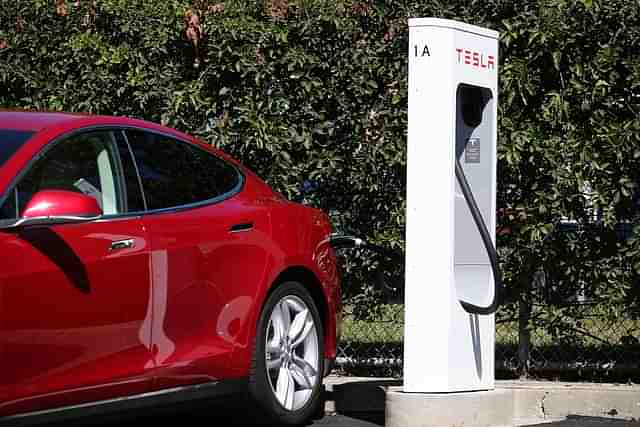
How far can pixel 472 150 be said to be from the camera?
8203 millimetres

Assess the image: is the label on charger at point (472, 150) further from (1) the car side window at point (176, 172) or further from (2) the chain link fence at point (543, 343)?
(2) the chain link fence at point (543, 343)

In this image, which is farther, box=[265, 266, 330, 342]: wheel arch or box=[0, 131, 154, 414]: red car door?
box=[265, 266, 330, 342]: wheel arch

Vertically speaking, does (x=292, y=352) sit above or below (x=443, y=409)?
above

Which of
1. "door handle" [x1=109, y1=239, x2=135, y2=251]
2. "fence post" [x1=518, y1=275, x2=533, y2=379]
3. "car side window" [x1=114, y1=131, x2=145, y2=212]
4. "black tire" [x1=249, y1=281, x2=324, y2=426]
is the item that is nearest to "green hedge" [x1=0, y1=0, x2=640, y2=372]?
"fence post" [x1=518, y1=275, x2=533, y2=379]

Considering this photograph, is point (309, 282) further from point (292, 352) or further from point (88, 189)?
point (88, 189)

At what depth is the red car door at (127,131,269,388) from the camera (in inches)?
263

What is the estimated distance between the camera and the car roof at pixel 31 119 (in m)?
6.45

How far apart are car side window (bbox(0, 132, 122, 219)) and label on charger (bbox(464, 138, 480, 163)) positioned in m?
2.27

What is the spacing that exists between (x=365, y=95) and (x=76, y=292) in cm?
389

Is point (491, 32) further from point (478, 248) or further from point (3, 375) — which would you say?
point (3, 375)

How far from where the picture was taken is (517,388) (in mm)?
8461

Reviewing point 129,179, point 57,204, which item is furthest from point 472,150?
point 57,204

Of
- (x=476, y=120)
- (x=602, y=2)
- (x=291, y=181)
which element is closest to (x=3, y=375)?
(x=476, y=120)

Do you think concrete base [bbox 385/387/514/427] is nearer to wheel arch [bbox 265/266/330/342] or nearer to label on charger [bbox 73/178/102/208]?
wheel arch [bbox 265/266/330/342]
